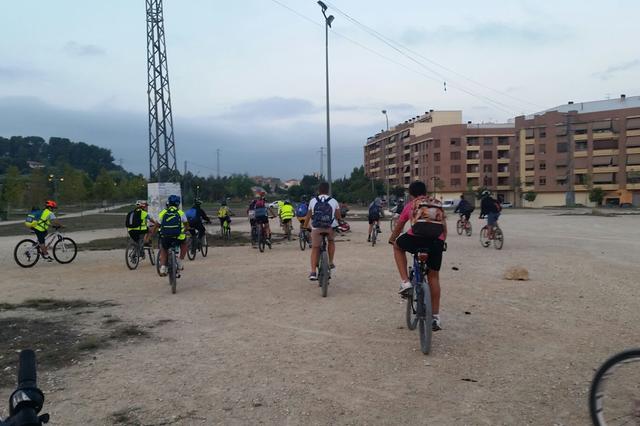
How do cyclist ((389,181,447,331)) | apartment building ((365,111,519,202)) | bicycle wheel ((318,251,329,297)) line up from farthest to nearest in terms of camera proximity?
apartment building ((365,111,519,202)) → bicycle wheel ((318,251,329,297)) → cyclist ((389,181,447,331))

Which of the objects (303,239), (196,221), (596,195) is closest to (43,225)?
(196,221)

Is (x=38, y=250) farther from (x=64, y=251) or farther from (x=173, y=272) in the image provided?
(x=173, y=272)

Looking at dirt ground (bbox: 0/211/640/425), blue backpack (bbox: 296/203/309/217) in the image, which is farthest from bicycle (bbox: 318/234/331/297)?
blue backpack (bbox: 296/203/309/217)

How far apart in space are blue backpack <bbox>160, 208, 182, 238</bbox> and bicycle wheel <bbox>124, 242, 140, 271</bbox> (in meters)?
3.37

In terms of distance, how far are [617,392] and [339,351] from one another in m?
2.84

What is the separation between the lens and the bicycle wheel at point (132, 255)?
506 inches

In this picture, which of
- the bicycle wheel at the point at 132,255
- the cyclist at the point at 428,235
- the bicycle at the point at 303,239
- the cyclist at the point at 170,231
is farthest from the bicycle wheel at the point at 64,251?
the cyclist at the point at 428,235

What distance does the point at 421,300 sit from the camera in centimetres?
568

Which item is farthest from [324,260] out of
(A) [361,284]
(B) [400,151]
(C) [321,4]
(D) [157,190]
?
(B) [400,151]

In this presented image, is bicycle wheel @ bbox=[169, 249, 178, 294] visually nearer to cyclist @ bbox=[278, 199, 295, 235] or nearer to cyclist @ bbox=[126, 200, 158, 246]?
cyclist @ bbox=[126, 200, 158, 246]

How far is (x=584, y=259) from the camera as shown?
13516 millimetres

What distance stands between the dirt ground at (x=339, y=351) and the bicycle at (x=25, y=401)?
2.29 metres

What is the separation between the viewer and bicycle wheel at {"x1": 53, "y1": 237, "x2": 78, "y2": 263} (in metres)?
14.0

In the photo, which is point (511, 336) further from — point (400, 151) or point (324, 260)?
point (400, 151)
